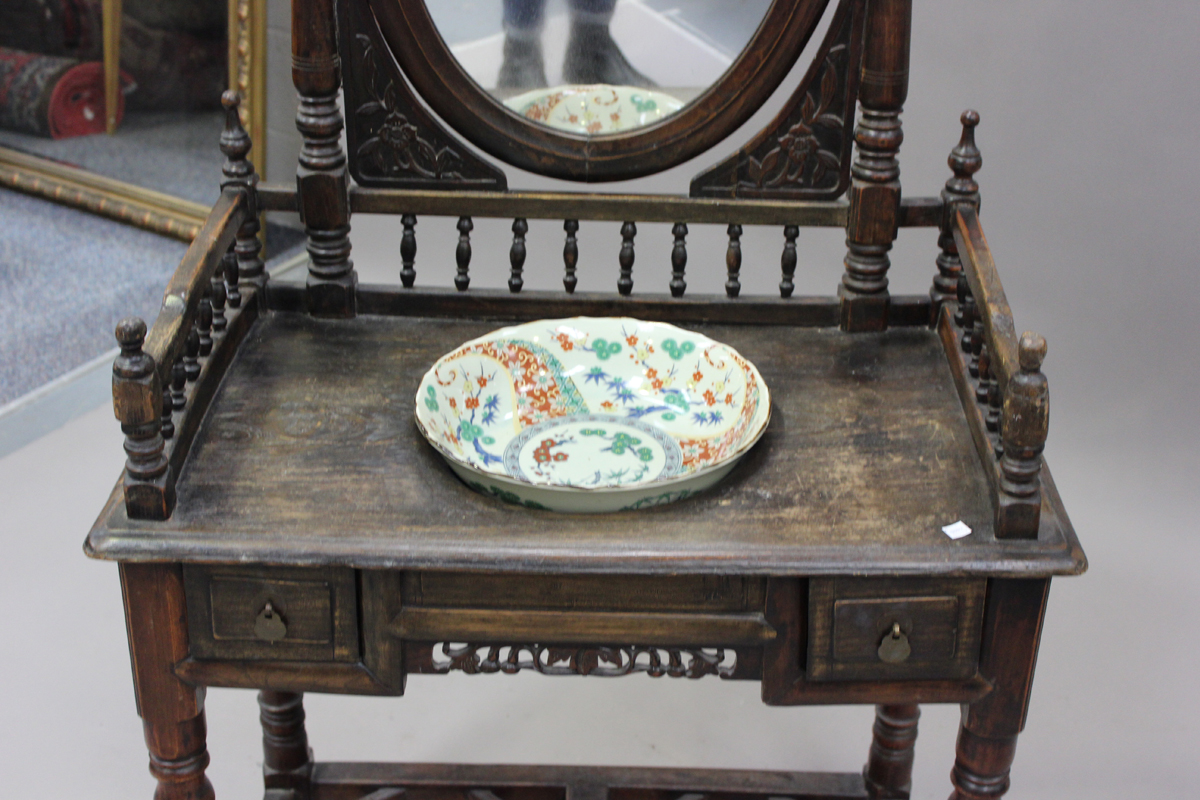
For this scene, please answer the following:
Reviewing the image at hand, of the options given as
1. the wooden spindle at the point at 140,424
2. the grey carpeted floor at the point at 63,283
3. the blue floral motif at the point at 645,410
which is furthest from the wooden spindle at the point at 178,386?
the grey carpeted floor at the point at 63,283

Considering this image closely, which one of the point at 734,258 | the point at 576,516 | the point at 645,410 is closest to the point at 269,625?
the point at 576,516

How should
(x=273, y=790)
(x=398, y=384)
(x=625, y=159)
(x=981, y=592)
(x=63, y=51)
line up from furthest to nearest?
(x=63, y=51) < (x=273, y=790) < (x=625, y=159) < (x=398, y=384) < (x=981, y=592)

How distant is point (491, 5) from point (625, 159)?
0.30 m

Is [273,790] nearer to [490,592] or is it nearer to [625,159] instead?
[490,592]

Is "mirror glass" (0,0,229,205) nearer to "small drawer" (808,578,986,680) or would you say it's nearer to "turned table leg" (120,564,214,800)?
"turned table leg" (120,564,214,800)

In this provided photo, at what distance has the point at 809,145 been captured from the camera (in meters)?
2.17

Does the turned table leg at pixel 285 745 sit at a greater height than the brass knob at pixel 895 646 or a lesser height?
lesser

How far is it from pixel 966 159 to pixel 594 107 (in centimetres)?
56

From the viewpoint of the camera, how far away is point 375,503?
175cm

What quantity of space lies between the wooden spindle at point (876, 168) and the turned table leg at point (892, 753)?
0.68m

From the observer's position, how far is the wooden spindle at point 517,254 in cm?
223

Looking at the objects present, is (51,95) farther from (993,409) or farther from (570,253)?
(993,409)

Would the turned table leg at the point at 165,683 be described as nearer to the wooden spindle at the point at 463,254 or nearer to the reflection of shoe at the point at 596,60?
the wooden spindle at the point at 463,254

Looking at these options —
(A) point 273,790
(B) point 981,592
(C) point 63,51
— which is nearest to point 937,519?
(B) point 981,592
